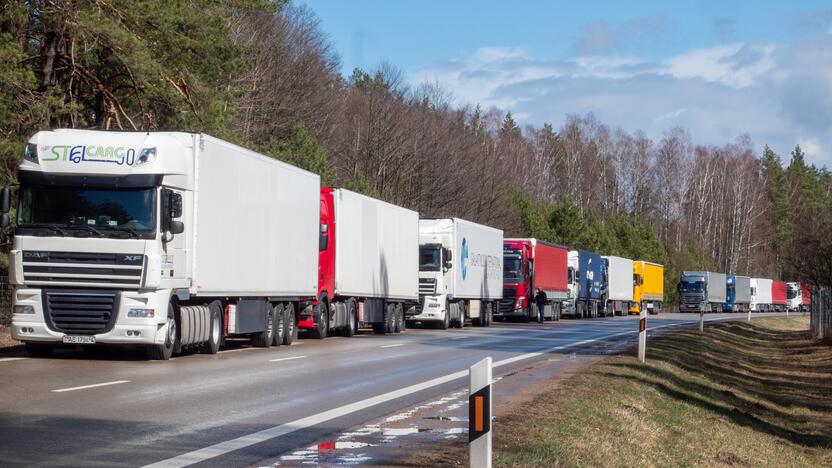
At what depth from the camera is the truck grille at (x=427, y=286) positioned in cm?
4269

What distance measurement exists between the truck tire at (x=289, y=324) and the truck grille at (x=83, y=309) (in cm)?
837

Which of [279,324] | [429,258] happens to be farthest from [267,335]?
[429,258]

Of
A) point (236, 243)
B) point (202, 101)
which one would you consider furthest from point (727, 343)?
point (236, 243)

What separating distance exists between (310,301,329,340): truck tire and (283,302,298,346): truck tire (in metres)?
1.96

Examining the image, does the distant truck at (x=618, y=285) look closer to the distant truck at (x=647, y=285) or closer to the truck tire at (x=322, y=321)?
the distant truck at (x=647, y=285)

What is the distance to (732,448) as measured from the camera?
1523cm

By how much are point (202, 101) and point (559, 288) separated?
33699mm

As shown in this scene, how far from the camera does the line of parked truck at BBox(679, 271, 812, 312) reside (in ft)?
320

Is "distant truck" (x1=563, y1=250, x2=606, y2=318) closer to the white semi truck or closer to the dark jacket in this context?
the dark jacket

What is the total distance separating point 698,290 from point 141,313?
82.6m

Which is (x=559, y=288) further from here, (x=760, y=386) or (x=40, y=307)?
(x=40, y=307)

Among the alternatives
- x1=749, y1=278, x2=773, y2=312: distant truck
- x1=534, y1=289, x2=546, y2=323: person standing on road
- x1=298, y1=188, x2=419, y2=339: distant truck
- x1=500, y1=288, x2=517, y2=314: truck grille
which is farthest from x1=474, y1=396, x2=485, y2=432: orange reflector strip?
x1=749, y1=278, x2=773, y2=312: distant truck

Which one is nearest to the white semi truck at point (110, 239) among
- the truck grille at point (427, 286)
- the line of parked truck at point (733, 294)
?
the truck grille at point (427, 286)

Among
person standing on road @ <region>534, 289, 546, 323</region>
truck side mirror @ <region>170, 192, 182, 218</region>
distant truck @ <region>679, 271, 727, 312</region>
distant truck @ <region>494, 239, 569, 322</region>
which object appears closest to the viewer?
truck side mirror @ <region>170, 192, 182, 218</region>
